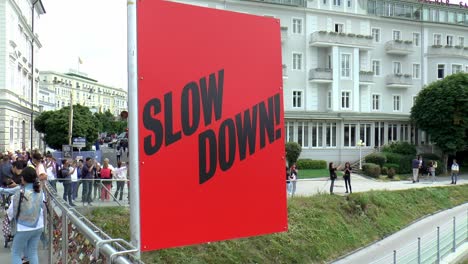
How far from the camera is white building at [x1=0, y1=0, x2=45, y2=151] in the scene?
121 feet

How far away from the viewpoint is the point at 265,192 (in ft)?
11.4

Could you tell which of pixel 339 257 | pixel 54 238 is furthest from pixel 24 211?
pixel 339 257

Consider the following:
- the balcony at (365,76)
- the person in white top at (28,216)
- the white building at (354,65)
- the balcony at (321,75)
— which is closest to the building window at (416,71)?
the white building at (354,65)

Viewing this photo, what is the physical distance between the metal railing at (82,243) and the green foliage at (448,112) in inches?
1705

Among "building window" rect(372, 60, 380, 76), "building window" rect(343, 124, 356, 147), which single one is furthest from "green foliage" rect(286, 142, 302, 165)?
"building window" rect(372, 60, 380, 76)

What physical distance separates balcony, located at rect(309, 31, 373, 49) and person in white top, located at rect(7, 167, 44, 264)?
141 ft

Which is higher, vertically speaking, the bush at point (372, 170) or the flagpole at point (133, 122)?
the flagpole at point (133, 122)

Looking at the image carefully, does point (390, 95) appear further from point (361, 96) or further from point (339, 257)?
point (339, 257)

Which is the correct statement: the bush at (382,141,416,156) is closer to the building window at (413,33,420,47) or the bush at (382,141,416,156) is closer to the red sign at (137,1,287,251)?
the building window at (413,33,420,47)

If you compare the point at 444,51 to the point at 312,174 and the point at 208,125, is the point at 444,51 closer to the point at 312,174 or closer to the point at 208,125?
the point at 312,174

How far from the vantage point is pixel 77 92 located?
5153 inches

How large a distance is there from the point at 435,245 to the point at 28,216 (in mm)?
10932

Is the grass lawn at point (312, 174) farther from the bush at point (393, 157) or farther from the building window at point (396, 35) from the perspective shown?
the building window at point (396, 35)

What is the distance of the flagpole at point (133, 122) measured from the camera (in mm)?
2902
